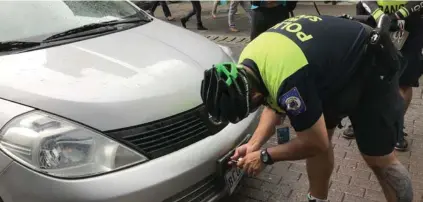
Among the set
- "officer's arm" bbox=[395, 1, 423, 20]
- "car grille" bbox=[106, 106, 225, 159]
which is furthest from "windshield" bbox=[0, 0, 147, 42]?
"officer's arm" bbox=[395, 1, 423, 20]

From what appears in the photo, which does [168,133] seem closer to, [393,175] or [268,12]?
[393,175]

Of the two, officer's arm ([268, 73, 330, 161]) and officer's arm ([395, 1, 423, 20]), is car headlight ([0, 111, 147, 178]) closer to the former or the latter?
officer's arm ([268, 73, 330, 161])

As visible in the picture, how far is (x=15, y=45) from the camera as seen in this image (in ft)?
8.62

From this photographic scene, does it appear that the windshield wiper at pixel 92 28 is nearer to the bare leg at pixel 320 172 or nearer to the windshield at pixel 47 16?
the windshield at pixel 47 16

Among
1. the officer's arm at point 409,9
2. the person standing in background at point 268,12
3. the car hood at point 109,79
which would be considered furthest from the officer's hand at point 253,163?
the person standing in background at point 268,12

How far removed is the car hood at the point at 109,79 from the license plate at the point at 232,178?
423 millimetres

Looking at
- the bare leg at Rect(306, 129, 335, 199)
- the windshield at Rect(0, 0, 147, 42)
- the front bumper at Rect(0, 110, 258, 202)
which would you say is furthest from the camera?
the windshield at Rect(0, 0, 147, 42)

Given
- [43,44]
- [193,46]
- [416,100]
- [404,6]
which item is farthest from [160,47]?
[416,100]

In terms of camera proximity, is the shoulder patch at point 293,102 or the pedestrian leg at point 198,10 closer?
the shoulder patch at point 293,102

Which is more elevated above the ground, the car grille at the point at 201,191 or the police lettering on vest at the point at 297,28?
the police lettering on vest at the point at 297,28

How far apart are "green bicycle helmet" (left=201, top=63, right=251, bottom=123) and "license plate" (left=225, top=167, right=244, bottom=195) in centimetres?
73

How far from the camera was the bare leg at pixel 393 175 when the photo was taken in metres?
2.30

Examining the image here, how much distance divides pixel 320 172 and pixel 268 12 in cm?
221

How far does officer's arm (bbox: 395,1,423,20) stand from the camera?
299 cm
